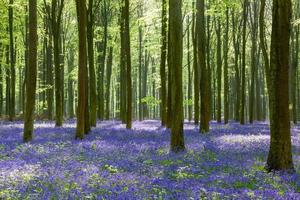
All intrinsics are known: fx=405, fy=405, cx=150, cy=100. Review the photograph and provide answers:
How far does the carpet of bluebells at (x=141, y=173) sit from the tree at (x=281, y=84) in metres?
0.51

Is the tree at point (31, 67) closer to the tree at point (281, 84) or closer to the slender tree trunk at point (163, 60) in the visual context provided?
the slender tree trunk at point (163, 60)

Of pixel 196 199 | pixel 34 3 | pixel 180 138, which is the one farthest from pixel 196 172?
pixel 34 3

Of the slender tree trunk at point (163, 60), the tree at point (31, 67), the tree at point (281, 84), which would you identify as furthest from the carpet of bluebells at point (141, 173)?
the slender tree trunk at point (163, 60)

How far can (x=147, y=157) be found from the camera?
12883 mm

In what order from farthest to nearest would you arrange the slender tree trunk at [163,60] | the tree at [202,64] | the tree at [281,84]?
the slender tree trunk at [163,60] → the tree at [202,64] → the tree at [281,84]

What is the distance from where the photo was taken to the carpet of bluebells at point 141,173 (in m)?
7.74

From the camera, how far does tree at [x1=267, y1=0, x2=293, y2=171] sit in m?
10.7

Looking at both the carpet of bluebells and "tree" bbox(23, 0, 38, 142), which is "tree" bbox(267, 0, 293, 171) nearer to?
the carpet of bluebells

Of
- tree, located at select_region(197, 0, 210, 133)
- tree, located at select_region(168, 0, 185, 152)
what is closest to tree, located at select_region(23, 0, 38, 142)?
tree, located at select_region(168, 0, 185, 152)

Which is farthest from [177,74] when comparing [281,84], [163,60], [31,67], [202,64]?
[163,60]

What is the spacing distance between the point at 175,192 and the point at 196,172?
2.68m

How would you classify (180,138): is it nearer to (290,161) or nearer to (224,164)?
(224,164)

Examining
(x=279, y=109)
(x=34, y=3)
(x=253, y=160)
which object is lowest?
(x=253, y=160)

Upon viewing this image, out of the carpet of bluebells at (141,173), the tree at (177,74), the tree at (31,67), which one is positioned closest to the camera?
the carpet of bluebells at (141,173)
